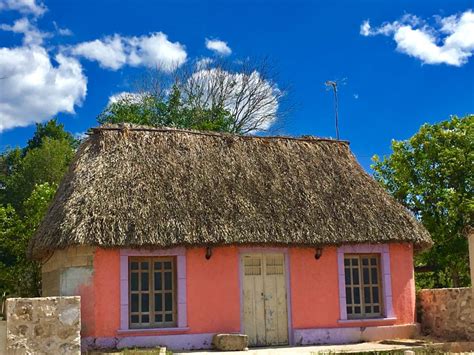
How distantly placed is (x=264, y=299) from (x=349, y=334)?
80.0 inches

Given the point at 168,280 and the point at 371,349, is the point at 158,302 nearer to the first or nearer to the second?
the point at 168,280

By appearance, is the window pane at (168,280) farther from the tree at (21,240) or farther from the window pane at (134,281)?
the tree at (21,240)

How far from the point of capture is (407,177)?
2117cm

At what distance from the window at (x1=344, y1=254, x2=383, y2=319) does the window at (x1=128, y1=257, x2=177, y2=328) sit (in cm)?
397

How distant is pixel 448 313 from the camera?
1449 cm

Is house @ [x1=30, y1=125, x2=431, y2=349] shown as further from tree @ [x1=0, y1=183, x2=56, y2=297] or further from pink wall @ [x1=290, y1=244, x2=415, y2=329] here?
tree @ [x1=0, y1=183, x2=56, y2=297]

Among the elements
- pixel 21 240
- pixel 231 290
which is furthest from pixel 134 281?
pixel 21 240

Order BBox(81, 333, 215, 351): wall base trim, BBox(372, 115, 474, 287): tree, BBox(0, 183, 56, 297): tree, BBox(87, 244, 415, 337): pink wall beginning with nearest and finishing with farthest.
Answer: BBox(81, 333, 215, 351): wall base trim → BBox(87, 244, 415, 337): pink wall → BBox(372, 115, 474, 287): tree → BBox(0, 183, 56, 297): tree

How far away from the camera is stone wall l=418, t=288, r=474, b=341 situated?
14.0 metres

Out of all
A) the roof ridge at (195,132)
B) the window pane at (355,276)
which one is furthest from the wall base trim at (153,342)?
the roof ridge at (195,132)

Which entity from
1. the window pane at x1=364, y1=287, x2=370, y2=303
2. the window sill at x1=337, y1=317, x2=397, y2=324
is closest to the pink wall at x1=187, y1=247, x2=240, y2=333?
the window sill at x1=337, y1=317, x2=397, y2=324

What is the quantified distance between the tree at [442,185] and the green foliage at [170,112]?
32.7ft

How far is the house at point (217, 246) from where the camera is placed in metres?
13.1

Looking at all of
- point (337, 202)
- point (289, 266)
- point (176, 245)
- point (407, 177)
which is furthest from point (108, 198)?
point (407, 177)
